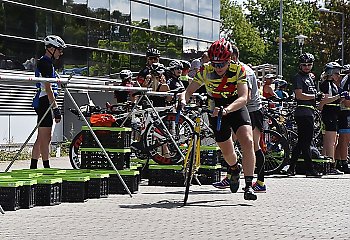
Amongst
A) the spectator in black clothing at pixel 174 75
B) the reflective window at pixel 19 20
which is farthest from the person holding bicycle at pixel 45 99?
the reflective window at pixel 19 20

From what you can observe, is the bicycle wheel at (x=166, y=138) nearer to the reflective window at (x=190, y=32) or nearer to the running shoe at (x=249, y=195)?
the running shoe at (x=249, y=195)

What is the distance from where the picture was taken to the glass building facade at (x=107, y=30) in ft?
74.5

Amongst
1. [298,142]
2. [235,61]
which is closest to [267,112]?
[298,142]

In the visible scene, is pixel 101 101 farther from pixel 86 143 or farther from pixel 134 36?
pixel 86 143

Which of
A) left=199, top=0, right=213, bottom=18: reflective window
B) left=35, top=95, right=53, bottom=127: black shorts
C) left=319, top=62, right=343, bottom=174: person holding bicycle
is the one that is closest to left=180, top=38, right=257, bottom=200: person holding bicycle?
left=35, top=95, right=53, bottom=127: black shorts

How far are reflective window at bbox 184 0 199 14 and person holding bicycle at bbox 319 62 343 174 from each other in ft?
54.8

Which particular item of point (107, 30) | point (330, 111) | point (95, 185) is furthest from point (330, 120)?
point (107, 30)

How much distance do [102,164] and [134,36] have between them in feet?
56.5

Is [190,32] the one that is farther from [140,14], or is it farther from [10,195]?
[10,195]

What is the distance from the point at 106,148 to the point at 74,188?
1.29m

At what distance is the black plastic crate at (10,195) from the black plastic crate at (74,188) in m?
0.98

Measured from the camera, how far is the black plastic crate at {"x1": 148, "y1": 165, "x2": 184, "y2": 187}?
43.2ft

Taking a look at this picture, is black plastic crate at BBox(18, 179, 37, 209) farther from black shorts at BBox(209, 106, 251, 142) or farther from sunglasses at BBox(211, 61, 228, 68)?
sunglasses at BBox(211, 61, 228, 68)

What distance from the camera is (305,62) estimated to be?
15.4 m
